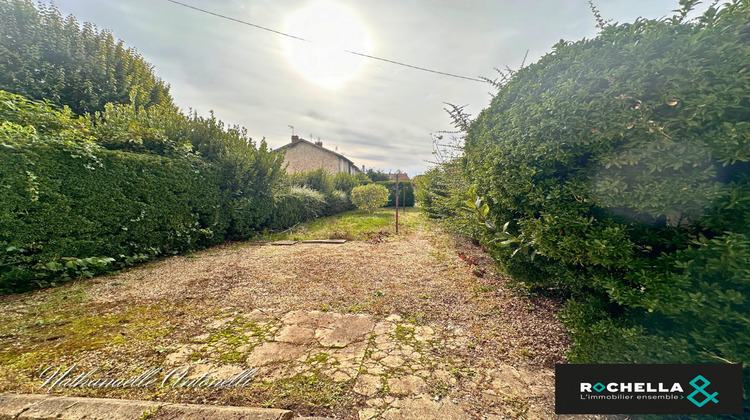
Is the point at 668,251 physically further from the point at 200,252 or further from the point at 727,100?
the point at 200,252

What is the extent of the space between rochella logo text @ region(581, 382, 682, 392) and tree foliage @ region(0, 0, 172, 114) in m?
9.89

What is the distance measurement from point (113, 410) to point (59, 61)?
11.3 metres

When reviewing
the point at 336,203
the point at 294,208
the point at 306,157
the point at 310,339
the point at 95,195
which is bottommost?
the point at 310,339

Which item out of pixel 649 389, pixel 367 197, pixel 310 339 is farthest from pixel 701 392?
pixel 367 197

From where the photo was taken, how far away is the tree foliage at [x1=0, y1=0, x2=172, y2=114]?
252 inches

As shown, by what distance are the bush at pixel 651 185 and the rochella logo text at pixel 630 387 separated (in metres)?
0.11

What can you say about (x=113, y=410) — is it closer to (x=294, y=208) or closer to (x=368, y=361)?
(x=368, y=361)

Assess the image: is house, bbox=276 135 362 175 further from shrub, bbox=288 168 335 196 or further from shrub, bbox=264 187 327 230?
shrub, bbox=264 187 327 230

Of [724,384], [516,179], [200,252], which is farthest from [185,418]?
[200,252]

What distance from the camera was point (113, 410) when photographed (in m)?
1.25

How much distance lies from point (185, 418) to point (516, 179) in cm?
268

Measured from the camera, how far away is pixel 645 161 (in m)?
1.27

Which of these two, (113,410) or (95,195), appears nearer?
(113,410)

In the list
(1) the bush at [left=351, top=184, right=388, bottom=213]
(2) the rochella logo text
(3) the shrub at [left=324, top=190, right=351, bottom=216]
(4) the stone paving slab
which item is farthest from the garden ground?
(1) the bush at [left=351, top=184, right=388, bottom=213]
